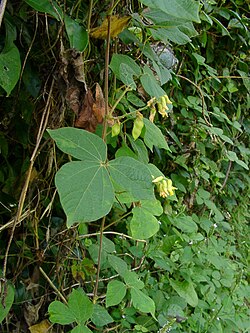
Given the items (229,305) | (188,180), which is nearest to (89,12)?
(188,180)

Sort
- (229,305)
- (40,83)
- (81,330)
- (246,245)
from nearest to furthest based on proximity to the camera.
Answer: (81,330), (40,83), (229,305), (246,245)

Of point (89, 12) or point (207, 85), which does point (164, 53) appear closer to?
point (89, 12)

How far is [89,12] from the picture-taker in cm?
92

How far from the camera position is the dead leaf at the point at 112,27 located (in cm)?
91

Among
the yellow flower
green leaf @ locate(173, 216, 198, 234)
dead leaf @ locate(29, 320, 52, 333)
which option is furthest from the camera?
green leaf @ locate(173, 216, 198, 234)

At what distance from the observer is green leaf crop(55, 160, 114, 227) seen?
0.67 meters

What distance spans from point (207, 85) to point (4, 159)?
1.28m

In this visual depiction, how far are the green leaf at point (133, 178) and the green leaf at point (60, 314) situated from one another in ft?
1.04

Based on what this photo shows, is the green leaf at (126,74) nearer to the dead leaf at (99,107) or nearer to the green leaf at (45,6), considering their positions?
the dead leaf at (99,107)

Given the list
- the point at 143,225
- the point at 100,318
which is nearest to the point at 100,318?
the point at 100,318

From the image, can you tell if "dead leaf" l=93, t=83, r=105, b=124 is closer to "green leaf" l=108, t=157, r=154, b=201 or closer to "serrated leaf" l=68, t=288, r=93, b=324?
"green leaf" l=108, t=157, r=154, b=201

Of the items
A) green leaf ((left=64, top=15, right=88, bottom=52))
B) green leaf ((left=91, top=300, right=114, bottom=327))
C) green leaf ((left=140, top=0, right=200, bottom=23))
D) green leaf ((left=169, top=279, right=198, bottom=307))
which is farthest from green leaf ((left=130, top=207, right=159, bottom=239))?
green leaf ((left=169, top=279, right=198, bottom=307))

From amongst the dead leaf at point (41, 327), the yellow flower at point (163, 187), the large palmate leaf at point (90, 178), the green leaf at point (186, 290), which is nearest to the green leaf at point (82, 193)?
the large palmate leaf at point (90, 178)

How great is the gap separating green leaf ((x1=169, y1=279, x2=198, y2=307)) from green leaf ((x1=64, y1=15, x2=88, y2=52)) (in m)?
1.04
